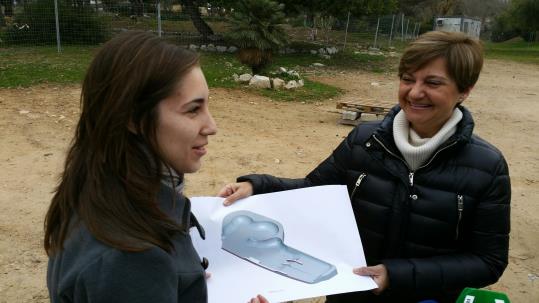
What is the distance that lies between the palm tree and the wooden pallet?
365 centimetres

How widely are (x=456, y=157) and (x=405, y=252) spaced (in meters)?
0.40

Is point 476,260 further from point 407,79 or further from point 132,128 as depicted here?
point 132,128

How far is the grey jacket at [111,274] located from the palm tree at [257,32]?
Answer: 33.6 feet

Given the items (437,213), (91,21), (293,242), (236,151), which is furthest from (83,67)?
(437,213)

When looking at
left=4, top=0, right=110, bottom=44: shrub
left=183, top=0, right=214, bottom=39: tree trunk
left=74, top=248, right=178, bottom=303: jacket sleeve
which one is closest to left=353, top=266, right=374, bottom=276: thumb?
left=74, top=248, right=178, bottom=303: jacket sleeve

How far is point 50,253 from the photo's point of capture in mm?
1124

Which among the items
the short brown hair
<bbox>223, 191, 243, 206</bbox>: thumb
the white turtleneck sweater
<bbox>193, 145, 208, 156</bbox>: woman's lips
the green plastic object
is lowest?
the green plastic object

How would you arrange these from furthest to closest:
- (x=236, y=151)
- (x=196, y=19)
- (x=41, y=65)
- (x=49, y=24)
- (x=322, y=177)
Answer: (x=196, y=19)
(x=49, y=24)
(x=41, y=65)
(x=236, y=151)
(x=322, y=177)

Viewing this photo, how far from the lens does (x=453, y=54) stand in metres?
1.68

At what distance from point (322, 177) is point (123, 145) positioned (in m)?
1.16

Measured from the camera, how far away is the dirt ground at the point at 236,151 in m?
3.52

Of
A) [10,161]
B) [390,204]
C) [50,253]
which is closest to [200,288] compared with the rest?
[50,253]

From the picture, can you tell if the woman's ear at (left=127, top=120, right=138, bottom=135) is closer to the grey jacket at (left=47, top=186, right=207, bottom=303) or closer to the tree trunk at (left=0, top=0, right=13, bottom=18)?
the grey jacket at (left=47, top=186, right=207, bottom=303)

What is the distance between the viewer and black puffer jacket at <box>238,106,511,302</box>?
65.6 inches
